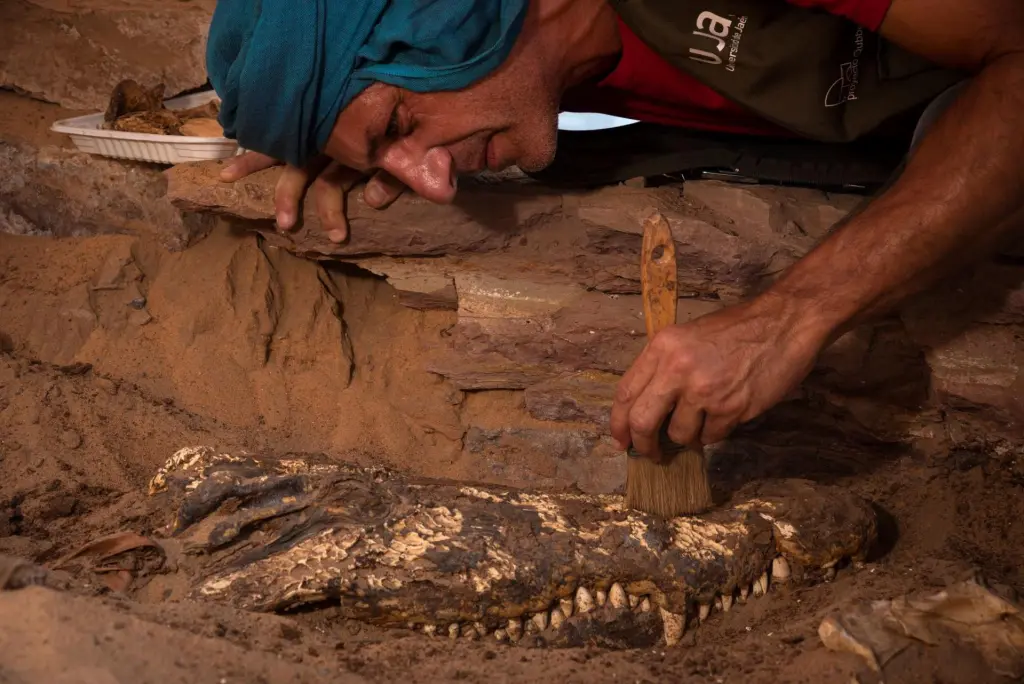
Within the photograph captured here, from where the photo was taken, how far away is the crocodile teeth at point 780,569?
1.99 m

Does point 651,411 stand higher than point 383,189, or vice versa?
point 383,189

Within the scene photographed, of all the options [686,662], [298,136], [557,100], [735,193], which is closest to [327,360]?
[298,136]

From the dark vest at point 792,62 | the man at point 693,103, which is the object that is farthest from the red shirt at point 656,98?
the dark vest at point 792,62

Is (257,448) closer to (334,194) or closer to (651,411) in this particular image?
(334,194)

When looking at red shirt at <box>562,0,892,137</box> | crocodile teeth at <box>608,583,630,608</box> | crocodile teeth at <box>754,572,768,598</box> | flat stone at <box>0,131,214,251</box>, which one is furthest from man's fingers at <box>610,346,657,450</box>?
flat stone at <box>0,131,214,251</box>

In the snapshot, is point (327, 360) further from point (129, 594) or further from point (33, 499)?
point (129, 594)

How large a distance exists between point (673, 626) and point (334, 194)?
154 cm

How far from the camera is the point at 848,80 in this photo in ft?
7.62

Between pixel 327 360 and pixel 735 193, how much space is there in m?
1.40

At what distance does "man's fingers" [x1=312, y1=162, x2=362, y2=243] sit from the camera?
2.65 metres

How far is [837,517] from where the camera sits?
2.01 meters

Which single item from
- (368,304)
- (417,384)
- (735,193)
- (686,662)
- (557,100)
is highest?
(557,100)

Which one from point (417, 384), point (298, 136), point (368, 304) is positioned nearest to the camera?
point (298, 136)

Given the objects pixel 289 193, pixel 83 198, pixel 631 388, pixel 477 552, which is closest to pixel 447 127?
pixel 289 193
